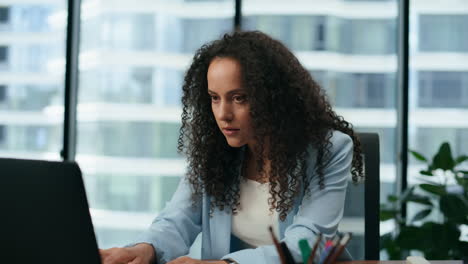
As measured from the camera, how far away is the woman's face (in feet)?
4.71

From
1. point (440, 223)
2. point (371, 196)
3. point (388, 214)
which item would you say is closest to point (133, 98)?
point (388, 214)

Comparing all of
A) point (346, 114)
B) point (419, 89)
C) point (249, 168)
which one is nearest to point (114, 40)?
point (346, 114)

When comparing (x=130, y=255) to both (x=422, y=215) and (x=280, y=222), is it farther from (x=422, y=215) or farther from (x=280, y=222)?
(x=422, y=215)

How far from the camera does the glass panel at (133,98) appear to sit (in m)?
3.76

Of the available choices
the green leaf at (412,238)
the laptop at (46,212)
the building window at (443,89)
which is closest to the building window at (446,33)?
the building window at (443,89)

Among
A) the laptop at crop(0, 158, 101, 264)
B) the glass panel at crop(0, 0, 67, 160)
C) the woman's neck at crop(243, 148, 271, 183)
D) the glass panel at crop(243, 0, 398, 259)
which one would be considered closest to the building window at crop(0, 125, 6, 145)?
the glass panel at crop(0, 0, 67, 160)

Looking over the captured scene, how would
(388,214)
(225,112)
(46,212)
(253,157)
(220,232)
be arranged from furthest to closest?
(388,214)
(253,157)
(220,232)
(225,112)
(46,212)

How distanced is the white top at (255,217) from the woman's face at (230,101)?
17cm

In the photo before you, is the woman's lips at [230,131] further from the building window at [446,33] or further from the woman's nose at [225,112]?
the building window at [446,33]

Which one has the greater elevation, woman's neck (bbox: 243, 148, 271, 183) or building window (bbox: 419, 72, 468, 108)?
building window (bbox: 419, 72, 468, 108)

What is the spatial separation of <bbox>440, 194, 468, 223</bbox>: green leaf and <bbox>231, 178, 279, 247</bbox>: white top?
189cm

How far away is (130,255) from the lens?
51.4 inches

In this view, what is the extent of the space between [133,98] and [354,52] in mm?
1470

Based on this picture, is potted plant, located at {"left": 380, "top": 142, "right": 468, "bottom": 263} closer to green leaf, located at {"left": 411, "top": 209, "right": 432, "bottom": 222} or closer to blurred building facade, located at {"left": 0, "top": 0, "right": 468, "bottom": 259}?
green leaf, located at {"left": 411, "top": 209, "right": 432, "bottom": 222}
